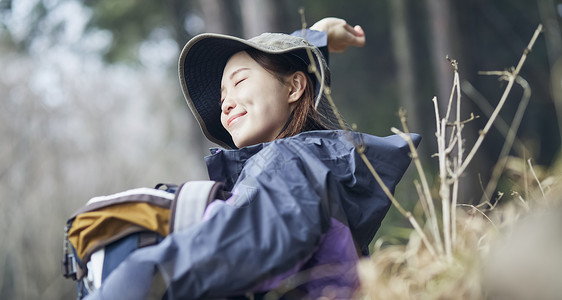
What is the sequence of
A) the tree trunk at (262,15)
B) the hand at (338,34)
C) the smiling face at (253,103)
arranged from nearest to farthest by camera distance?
the smiling face at (253,103) < the hand at (338,34) < the tree trunk at (262,15)

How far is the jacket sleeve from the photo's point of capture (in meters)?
1.55

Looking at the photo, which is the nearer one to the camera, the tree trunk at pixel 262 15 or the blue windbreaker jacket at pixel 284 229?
the blue windbreaker jacket at pixel 284 229

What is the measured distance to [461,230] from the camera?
1685 mm

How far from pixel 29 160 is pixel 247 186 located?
8.14 m

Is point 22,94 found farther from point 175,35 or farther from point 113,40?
point 175,35

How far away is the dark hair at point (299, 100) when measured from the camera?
7.88 feet

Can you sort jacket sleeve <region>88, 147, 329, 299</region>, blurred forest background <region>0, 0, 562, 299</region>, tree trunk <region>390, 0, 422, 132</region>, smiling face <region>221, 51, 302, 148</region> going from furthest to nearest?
tree trunk <region>390, 0, 422, 132</region> → blurred forest background <region>0, 0, 562, 299</region> → smiling face <region>221, 51, 302, 148</region> → jacket sleeve <region>88, 147, 329, 299</region>

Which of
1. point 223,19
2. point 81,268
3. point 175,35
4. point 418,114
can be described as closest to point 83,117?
point 175,35

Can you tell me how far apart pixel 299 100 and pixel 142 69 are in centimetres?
1026

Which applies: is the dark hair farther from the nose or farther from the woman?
the nose

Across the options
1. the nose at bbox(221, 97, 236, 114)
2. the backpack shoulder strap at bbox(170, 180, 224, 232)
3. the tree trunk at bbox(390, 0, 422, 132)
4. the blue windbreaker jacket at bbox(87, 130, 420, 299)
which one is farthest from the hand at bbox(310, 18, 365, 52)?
the tree trunk at bbox(390, 0, 422, 132)

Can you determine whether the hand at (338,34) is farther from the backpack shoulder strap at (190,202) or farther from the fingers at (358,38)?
Result: the backpack shoulder strap at (190,202)

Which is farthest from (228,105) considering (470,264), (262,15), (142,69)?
(142,69)

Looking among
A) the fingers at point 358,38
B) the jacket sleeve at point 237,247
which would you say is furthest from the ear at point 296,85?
the jacket sleeve at point 237,247
